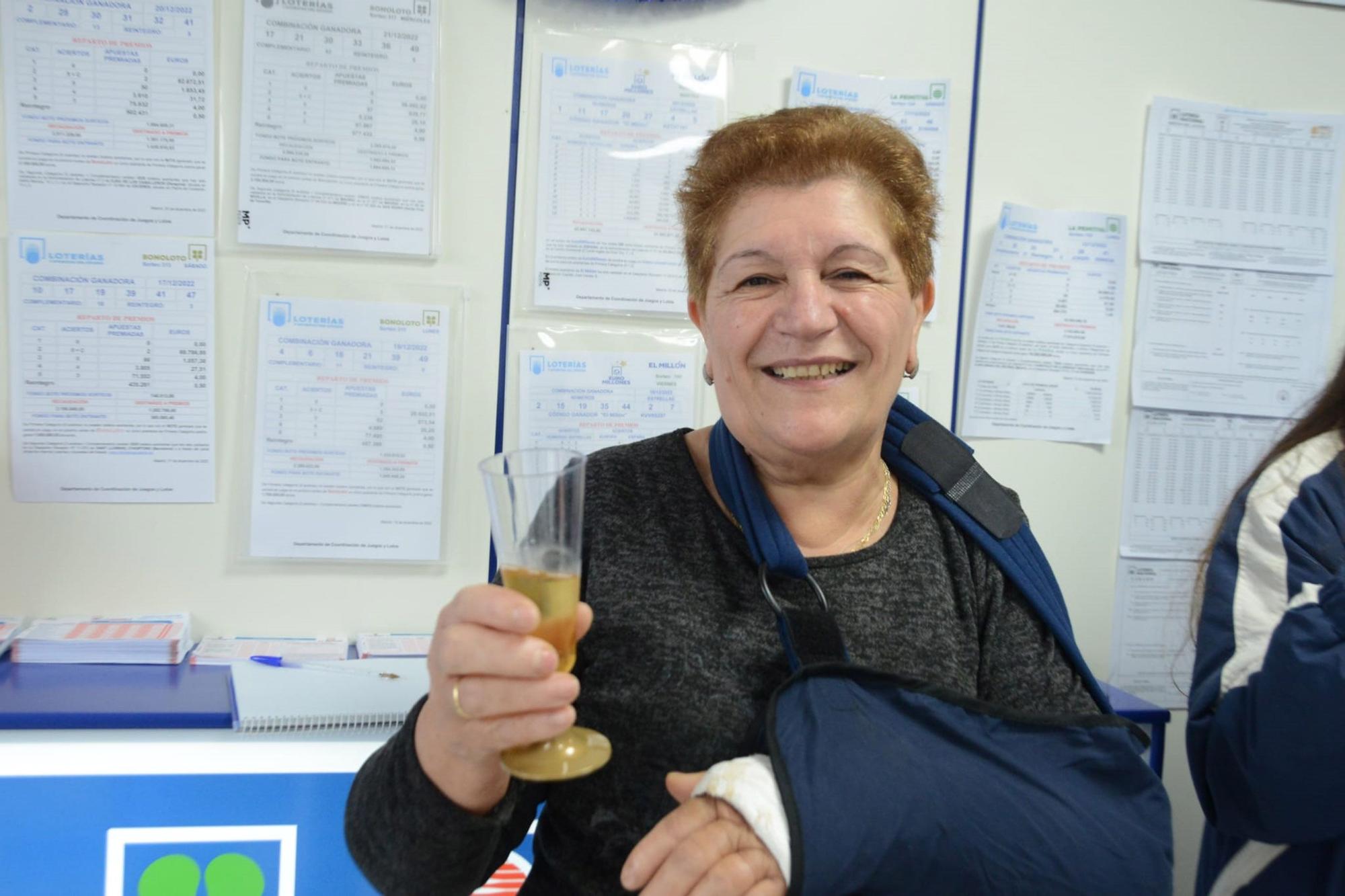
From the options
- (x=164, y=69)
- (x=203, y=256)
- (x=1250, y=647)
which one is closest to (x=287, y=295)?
(x=203, y=256)

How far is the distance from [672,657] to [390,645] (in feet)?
2.69

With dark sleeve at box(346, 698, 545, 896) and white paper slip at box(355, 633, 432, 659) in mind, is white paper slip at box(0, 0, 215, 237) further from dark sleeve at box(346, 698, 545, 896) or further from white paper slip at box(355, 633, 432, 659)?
dark sleeve at box(346, 698, 545, 896)

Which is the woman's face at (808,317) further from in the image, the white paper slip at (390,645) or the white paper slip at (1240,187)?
the white paper slip at (1240,187)

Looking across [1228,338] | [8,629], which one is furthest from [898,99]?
[8,629]

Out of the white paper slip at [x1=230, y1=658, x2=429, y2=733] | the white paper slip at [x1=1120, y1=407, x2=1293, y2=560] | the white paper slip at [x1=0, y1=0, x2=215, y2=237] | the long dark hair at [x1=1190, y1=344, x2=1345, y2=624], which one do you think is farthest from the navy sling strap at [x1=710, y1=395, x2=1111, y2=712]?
the white paper slip at [x1=0, y1=0, x2=215, y2=237]

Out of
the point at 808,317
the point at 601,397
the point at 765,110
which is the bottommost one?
the point at 601,397

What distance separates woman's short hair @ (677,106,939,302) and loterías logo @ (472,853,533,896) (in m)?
0.89

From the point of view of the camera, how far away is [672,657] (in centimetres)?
92

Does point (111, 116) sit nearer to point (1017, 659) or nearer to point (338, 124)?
point (338, 124)

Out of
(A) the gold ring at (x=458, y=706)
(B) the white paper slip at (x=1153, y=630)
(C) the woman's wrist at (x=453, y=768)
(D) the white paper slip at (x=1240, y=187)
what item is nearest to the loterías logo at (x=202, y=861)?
(C) the woman's wrist at (x=453, y=768)

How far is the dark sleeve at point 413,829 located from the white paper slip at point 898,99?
1.37 meters

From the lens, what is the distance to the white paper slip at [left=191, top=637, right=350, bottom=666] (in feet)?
4.82

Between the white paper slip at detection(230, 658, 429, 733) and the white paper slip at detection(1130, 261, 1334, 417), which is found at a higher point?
the white paper slip at detection(1130, 261, 1334, 417)

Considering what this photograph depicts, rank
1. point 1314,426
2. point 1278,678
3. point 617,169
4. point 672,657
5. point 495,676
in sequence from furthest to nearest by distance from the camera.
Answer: point 617,169 < point 1314,426 < point 1278,678 < point 672,657 < point 495,676
